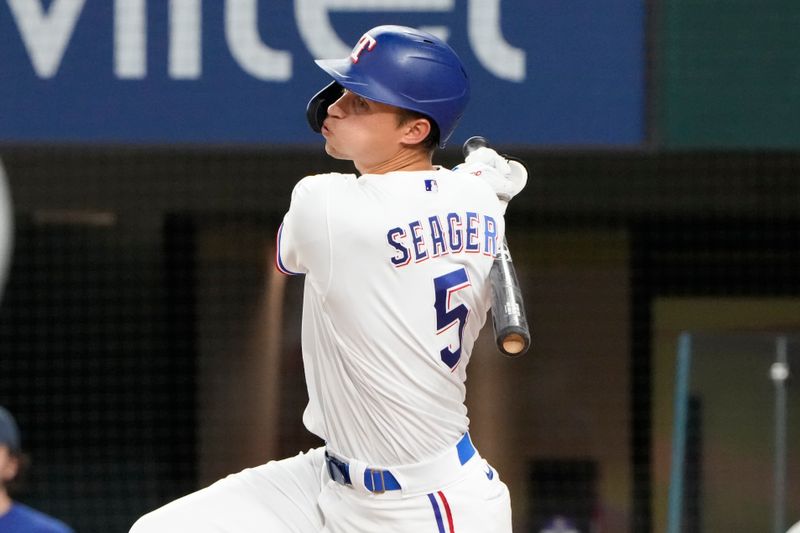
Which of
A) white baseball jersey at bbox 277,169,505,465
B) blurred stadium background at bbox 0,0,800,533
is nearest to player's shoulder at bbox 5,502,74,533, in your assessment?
white baseball jersey at bbox 277,169,505,465

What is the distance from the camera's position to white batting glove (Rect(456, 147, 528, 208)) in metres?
3.03

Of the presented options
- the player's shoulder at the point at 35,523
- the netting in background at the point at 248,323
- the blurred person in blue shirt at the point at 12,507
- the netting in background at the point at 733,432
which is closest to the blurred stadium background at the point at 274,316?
the netting in background at the point at 248,323

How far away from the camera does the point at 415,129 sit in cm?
289

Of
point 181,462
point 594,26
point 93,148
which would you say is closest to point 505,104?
point 594,26

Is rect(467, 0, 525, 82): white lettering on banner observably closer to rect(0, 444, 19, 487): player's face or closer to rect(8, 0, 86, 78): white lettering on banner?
rect(8, 0, 86, 78): white lettering on banner

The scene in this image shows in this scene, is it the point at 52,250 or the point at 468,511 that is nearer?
the point at 468,511

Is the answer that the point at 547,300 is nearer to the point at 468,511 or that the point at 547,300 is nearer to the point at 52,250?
the point at 52,250

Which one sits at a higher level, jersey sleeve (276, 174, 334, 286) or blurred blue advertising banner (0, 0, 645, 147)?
blurred blue advertising banner (0, 0, 645, 147)

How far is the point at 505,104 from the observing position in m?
5.33

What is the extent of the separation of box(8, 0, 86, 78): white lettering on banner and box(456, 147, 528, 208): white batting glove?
8.65 ft

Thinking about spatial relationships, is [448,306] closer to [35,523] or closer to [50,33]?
[35,523]

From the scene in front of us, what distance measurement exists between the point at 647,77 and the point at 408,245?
2.76m

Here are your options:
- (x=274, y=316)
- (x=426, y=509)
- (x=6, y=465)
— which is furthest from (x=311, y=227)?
(x=274, y=316)

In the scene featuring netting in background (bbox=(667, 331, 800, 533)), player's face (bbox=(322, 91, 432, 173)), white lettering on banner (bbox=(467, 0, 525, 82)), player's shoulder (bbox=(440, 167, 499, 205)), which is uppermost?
white lettering on banner (bbox=(467, 0, 525, 82))
